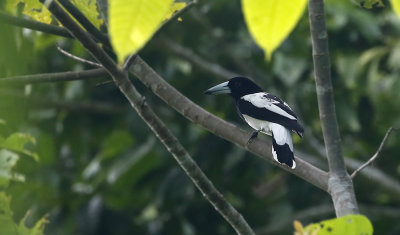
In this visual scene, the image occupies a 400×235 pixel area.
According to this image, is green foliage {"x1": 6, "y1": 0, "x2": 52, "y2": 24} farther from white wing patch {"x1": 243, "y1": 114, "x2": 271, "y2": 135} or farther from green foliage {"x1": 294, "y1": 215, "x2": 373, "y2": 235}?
white wing patch {"x1": 243, "y1": 114, "x2": 271, "y2": 135}

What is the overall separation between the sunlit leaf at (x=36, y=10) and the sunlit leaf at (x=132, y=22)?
1.78 meters

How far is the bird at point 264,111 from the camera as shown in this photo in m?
4.52

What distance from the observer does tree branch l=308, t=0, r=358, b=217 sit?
308 centimetres

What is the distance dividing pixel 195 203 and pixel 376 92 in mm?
2548

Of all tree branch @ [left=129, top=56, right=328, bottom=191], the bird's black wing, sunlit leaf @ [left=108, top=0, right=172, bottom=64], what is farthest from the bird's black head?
sunlit leaf @ [left=108, top=0, right=172, bottom=64]

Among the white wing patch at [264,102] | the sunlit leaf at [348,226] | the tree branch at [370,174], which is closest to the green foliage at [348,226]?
the sunlit leaf at [348,226]

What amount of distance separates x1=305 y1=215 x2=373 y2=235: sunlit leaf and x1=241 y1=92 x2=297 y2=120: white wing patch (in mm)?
2362

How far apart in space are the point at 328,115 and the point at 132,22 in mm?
2102

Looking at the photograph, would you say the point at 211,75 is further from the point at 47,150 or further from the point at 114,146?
the point at 47,150

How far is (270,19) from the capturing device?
1224 millimetres

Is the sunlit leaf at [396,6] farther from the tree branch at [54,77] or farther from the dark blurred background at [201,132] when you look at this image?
the dark blurred background at [201,132]

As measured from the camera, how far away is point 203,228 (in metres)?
7.77

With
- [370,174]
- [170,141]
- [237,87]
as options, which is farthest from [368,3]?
[370,174]

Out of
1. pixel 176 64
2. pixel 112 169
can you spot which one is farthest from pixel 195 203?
pixel 176 64
